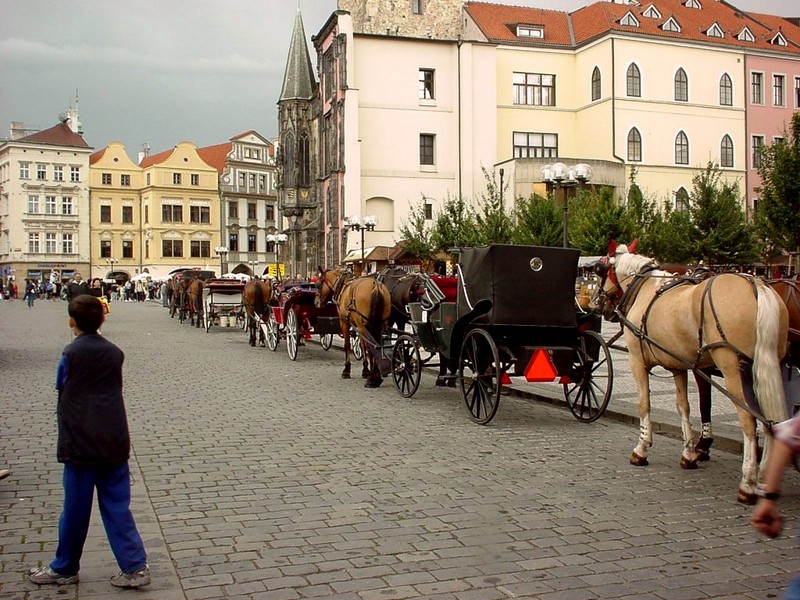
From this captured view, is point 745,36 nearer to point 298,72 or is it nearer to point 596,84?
point 596,84

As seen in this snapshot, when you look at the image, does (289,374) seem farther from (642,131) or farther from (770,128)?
(770,128)

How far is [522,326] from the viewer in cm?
1028

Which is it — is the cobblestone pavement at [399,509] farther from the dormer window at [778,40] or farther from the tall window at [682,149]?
the dormer window at [778,40]

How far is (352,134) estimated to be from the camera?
48.8 metres

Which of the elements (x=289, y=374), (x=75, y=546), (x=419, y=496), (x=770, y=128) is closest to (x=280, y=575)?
(x=75, y=546)

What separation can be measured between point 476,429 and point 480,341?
1064mm

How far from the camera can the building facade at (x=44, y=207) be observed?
269 feet

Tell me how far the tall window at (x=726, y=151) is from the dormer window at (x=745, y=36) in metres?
6.48

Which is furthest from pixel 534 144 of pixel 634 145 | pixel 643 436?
pixel 643 436

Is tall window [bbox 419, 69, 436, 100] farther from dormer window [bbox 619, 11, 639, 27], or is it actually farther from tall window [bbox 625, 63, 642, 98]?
dormer window [bbox 619, 11, 639, 27]

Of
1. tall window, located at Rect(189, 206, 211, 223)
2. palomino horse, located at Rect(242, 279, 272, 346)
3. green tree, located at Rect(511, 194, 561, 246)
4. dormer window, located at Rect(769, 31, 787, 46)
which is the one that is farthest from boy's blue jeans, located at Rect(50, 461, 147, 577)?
tall window, located at Rect(189, 206, 211, 223)

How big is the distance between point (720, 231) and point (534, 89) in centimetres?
1975

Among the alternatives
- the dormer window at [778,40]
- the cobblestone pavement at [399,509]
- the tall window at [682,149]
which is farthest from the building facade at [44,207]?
the cobblestone pavement at [399,509]

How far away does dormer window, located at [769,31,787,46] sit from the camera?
56.2 m
